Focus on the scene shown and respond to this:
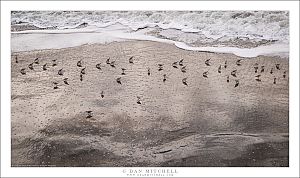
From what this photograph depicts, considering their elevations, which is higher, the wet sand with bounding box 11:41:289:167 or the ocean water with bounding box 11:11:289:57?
the ocean water with bounding box 11:11:289:57

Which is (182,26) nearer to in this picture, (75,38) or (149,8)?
(149,8)

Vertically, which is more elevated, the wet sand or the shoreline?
the shoreline

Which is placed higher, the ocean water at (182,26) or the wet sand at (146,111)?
the ocean water at (182,26)
